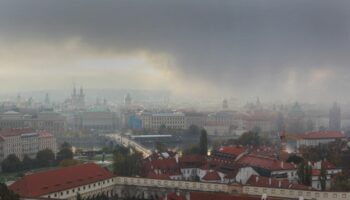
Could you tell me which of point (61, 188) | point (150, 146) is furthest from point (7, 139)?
point (61, 188)

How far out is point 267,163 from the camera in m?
25.8

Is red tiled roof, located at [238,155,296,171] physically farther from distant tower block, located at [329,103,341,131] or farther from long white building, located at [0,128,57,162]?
distant tower block, located at [329,103,341,131]

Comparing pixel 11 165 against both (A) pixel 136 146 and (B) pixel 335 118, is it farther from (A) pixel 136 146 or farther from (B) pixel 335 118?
(B) pixel 335 118

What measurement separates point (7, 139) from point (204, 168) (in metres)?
21.2

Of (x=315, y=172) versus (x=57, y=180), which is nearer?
(x=57, y=180)

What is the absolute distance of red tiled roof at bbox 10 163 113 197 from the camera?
1703 centimetres

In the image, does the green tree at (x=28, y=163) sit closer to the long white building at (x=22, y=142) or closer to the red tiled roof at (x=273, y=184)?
the long white building at (x=22, y=142)

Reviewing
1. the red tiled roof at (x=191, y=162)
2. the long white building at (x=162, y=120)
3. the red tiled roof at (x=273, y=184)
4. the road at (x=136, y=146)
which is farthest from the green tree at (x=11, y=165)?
the long white building at (x=162, y=120)

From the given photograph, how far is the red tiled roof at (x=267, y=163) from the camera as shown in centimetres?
2525

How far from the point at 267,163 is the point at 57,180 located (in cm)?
1178

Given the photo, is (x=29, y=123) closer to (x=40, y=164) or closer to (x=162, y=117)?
(x=162, y=117)

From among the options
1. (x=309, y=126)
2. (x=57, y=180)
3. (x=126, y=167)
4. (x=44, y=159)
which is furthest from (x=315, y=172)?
(x=309, y=126)

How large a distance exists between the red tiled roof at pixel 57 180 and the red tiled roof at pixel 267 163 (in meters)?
8.54

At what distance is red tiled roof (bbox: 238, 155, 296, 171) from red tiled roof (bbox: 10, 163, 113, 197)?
854 centimetres
